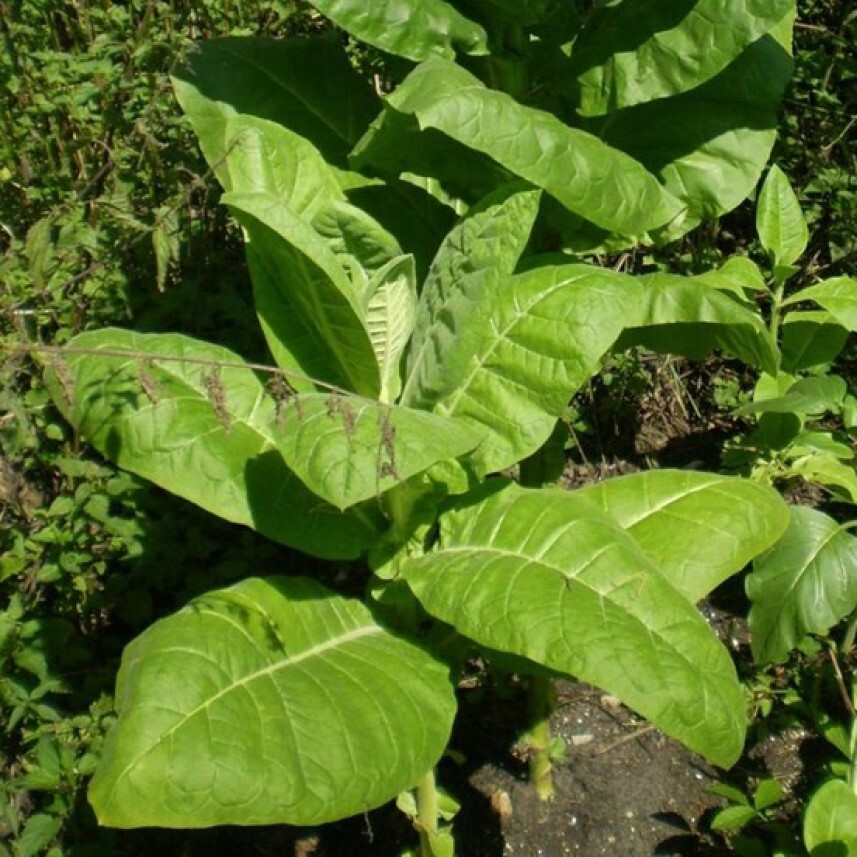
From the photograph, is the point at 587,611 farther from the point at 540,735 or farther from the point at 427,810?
the point at 540,735

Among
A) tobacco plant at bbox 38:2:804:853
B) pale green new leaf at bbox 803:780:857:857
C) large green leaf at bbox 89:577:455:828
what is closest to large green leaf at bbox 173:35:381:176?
tobacco plant at bbox 38:2:804:853

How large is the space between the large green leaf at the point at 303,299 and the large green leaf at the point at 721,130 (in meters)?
0.82

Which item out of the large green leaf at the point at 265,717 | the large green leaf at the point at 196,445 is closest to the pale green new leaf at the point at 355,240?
the large green leaf at the point at 196,445

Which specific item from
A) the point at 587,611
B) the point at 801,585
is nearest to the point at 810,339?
the point at 801,585

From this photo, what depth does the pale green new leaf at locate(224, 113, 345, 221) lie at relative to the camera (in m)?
2.15

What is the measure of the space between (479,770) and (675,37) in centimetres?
171

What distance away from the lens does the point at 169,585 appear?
2893mm

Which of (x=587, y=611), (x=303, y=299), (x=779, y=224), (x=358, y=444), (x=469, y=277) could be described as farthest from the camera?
(x=779, y=224)

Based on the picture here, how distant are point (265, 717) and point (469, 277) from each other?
749 mm

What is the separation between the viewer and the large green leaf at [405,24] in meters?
2.15

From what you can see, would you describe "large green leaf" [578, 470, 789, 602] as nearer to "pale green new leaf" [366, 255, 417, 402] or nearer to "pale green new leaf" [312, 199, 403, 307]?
"pale green new leaf" [366, 255, 417, 402]

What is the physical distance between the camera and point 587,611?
5.91 feet

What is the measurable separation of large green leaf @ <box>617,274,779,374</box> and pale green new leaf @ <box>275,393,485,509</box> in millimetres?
506

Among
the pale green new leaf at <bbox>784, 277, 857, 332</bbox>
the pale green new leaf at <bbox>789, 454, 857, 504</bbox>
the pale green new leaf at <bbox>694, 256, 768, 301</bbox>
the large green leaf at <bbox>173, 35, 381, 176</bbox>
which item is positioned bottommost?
the pale green new leaf at <bbox>789, 454, 857, 504</bbox>
